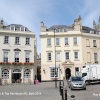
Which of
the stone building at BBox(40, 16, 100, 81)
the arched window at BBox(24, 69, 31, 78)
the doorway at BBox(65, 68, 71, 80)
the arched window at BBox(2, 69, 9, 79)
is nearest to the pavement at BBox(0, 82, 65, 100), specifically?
the arched window at BBox(2, 69, 9, 79)

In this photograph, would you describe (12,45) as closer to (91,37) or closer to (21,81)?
(21,81)

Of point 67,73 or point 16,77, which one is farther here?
point 67,73

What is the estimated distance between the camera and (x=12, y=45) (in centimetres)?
4384

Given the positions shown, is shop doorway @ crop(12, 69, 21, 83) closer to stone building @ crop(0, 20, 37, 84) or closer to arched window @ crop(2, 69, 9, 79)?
stone building @ crop(0, 20, 37, 84)

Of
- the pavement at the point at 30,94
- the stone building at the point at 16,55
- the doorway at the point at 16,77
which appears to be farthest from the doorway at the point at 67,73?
the pavement at the point at 30,94

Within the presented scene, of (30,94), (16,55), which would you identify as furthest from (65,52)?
(30,94)

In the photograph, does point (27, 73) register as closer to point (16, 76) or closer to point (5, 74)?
point (16, 76)

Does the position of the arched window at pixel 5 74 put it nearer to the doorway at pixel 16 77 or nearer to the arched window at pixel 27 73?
the doorway at pixel 16 77

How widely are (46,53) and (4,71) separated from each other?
388 inches

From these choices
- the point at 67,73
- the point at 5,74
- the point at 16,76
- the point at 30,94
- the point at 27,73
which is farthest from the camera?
the point at 67,73

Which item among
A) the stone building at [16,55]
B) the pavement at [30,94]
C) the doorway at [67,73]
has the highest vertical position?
the stone building at [16,55]

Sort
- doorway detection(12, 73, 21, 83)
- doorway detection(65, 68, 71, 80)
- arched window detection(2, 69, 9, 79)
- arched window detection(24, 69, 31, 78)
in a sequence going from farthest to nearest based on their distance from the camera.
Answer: doorway detection(65, 68, 71, 80) → arched window detection(24, 69, 31, 78) → doorway detection(12, 73, 21, 83) → arched window detection(2, 69, 9, 79)

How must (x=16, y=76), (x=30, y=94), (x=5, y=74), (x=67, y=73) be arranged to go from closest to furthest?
(x=30, y=94), (x=5, y=74), (x=16, y=76), (x=67, y=73)

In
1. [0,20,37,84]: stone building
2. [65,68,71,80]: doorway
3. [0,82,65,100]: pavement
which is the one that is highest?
[0,20,37,84]: stone building
